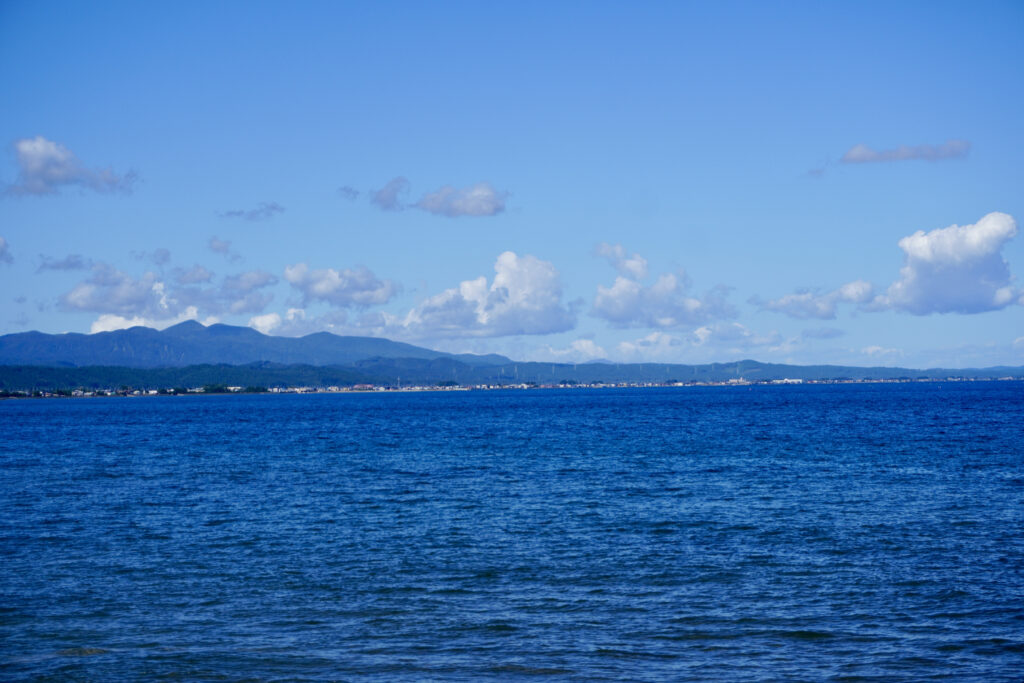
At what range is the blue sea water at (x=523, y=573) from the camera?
672 inches

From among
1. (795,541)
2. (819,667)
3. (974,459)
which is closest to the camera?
(819,667)

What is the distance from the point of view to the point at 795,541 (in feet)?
89.9

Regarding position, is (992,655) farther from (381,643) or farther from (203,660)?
(203,660)

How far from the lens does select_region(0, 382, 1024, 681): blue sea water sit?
17.1 meters

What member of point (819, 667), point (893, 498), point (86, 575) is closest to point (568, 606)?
point (819, 667)

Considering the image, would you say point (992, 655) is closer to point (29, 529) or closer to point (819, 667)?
point (819, 667)

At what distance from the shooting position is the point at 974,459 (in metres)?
50.6

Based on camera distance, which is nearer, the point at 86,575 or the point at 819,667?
the point at 819,667

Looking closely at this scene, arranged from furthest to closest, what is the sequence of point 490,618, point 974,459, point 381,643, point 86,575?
point 974,459, point 86,575, point 490,618, point 381,643

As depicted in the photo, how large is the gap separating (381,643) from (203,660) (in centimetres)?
342

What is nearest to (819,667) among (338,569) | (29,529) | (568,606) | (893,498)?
(568,606)

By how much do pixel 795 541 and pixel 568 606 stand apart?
394 inches

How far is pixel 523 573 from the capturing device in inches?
944

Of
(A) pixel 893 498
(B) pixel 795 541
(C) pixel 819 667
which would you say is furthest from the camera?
(A) pixel 893 498
